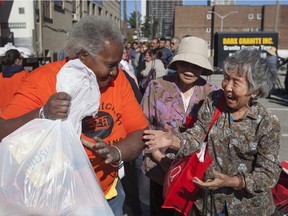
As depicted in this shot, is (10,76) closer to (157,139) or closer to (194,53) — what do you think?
(194,53)

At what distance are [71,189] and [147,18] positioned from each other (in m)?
68.1

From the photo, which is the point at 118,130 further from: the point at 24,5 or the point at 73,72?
the point at 24,5

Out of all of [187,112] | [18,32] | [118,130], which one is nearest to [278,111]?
[187,112]

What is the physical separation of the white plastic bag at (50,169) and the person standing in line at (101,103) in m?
0.07

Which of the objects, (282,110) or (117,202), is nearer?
(117,202)

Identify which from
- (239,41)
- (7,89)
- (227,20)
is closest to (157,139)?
(7,89)

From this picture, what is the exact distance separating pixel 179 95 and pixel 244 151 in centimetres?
86

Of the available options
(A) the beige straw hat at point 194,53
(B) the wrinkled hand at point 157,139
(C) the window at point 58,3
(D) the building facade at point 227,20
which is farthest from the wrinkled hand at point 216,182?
(D) the building facade at point 227,20

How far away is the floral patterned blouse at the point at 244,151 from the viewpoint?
2008 millimetres

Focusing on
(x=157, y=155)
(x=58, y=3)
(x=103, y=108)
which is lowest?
(x=157, y=155)

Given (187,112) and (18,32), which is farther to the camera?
(18,32)

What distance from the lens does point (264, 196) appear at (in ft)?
6.93

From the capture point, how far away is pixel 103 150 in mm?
1745

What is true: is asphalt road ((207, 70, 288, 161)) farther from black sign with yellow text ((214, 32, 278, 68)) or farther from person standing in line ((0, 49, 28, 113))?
black sign with yellow text ((214, 32, 278, 68))
